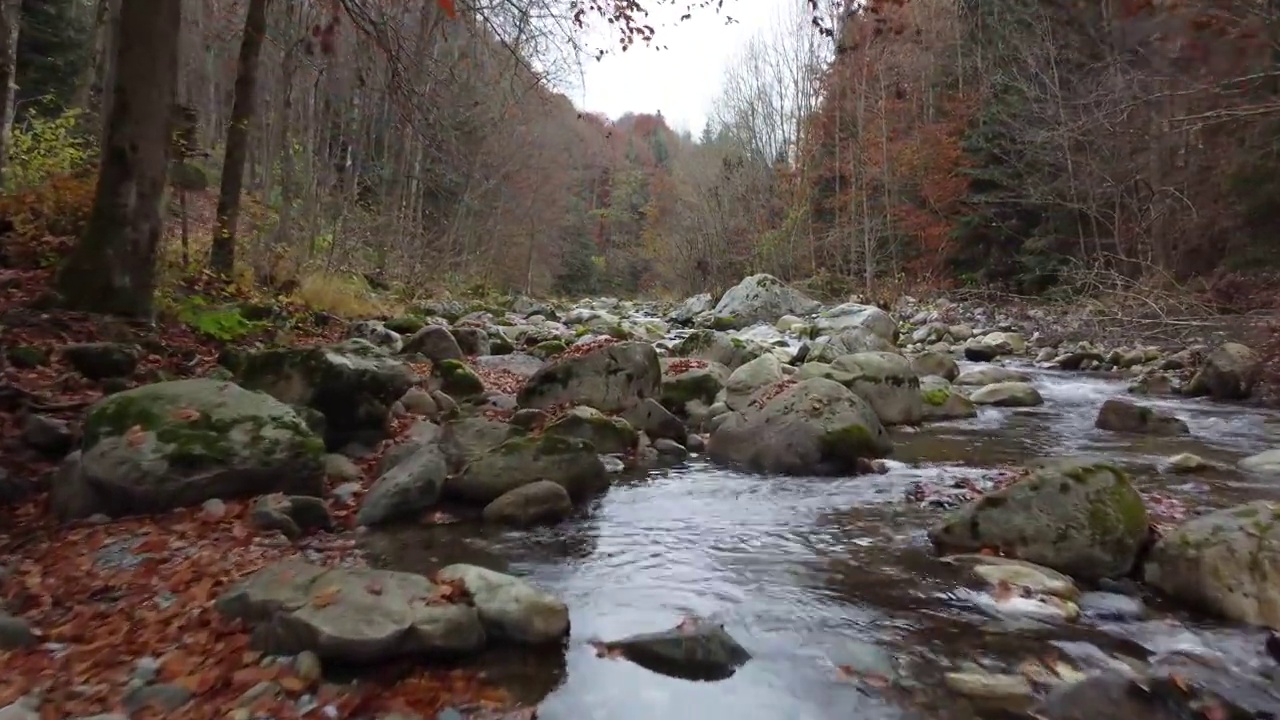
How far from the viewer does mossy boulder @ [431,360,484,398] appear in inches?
369

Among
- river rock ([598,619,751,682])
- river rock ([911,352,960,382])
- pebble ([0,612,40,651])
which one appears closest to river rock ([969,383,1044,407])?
river rock ([911,352,960,382])

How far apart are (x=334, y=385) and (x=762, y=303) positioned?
16.7 metres

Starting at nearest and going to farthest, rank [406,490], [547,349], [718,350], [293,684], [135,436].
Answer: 1. [293,684]
2. [135,436]
3. [406,490]
4. [718,350]
5. [547,349]

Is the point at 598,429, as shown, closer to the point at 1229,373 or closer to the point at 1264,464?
the point at 1264,464

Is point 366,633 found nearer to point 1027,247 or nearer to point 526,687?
point 526,687

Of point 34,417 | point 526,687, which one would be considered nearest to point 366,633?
point 526,687

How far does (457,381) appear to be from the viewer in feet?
31.0

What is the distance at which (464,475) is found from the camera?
20.1 ft

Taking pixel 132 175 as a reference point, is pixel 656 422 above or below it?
below

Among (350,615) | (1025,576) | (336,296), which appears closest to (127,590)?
(350,615)

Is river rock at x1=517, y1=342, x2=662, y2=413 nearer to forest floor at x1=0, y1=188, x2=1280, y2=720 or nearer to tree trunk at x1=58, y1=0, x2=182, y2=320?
forest floor at x1=0, y1=188, x2=1280, y2=720

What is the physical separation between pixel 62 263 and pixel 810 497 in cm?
664

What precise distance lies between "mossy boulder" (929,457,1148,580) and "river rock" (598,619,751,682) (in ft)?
6.50

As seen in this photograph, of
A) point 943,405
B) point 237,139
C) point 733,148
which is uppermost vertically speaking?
point 733,148
